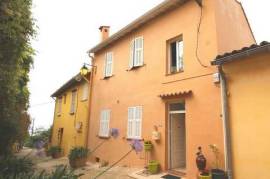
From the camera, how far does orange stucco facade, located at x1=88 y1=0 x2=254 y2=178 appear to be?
24.5 feet

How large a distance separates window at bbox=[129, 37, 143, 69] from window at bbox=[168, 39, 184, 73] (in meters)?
1.67

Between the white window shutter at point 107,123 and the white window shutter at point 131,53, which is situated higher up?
the white window shutter at point 131,53

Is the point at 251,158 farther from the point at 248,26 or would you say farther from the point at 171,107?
the point at 248,26

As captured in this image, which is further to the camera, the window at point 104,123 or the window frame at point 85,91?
the window frame at point 85,91

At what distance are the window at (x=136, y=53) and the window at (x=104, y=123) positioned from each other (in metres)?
3.11

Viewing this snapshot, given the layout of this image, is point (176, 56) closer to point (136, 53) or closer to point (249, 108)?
point (136, 53)

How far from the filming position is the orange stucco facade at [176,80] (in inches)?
294

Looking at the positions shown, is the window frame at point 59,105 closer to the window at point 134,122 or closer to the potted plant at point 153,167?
the window at point 134,122

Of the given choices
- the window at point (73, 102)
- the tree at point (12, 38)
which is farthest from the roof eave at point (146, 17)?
the window at point (73, 102)

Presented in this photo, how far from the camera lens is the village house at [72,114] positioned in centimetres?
1518

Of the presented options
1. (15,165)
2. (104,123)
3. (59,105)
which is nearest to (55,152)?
(59,105)

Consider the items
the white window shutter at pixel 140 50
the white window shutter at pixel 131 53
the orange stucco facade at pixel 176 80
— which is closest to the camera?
the orange stucco facade at pixel 176 80

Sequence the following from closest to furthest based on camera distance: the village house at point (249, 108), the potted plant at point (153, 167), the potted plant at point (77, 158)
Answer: the village house at point (249, 108) < the potted plant at point (153, 167) < the potted plant at point (77, 158)

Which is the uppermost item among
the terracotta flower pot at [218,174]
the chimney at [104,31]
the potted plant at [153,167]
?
the chimney at [104,31]
